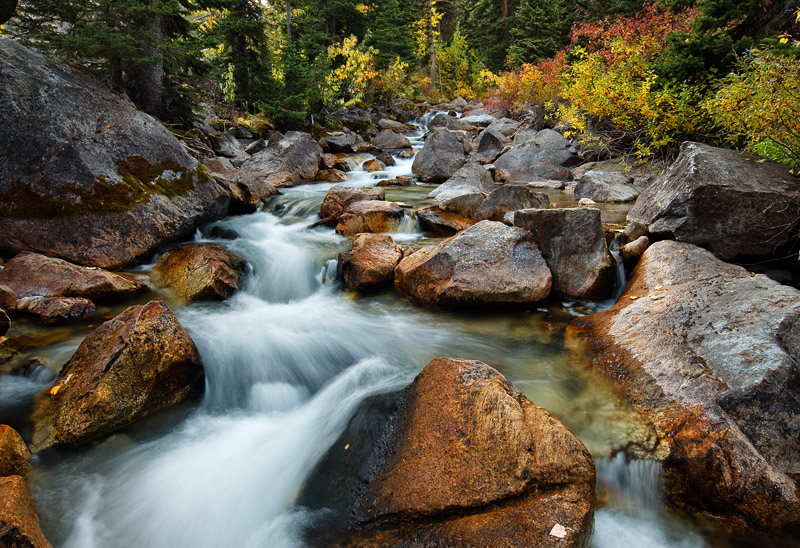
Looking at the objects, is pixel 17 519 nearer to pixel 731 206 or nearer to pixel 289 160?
pixel 731 206

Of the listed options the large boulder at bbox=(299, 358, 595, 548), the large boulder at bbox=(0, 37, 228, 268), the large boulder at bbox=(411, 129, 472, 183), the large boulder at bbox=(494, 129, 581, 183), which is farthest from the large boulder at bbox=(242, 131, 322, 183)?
the large boulder at bbox=(299, 358, 595, 548)

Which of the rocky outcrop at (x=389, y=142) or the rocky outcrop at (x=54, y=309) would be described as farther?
the rocky outcrop at (x=389, y=142)

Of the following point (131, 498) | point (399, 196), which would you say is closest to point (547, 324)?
point (131, 498)

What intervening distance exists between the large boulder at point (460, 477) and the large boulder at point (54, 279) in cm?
419

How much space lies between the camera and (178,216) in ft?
23.1

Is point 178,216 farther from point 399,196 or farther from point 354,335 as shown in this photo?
point 399,196

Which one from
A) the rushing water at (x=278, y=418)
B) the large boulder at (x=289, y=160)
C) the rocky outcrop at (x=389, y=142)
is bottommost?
the rushing water at (x=278, y=418)

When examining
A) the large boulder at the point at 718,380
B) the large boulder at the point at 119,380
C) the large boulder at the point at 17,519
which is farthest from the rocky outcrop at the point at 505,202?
the large boulder at the point at 17,519

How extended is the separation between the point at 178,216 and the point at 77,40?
143 inches

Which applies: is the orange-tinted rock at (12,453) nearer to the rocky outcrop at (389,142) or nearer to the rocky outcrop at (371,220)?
the rocky outcrop at (371,220)

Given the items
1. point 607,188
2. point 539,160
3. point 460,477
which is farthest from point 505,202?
point 539,160

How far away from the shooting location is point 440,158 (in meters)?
13.5

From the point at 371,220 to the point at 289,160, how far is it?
5.93 m

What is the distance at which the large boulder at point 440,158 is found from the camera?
13416 mm
